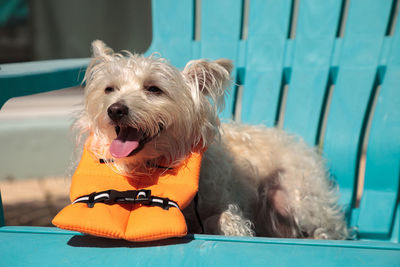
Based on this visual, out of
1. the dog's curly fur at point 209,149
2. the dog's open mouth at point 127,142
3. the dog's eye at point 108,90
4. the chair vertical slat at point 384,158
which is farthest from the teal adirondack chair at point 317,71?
the dog's open mouth at point 127,142

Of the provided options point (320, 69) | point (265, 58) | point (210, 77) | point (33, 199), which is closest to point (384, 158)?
point (320, 69)

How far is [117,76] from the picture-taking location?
1536mm

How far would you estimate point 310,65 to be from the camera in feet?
7.23

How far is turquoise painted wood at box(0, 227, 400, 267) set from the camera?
106cm

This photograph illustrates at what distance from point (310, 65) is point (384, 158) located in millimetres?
647

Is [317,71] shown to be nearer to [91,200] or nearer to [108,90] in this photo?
[108,90]

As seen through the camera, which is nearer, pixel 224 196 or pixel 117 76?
pixel 117 76

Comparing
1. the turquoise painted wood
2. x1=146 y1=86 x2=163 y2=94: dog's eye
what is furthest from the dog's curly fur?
the turquoise painted wood

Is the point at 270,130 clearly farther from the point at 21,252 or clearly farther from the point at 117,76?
the point at 21,252

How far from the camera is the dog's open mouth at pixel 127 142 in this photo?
4.53 ft

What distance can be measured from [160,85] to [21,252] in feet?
2.47

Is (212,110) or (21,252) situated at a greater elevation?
(212,110)

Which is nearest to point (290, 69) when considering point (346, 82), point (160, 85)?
point (346, 82)

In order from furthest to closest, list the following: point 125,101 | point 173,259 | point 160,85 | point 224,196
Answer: point 224,196
point 160,85
point 125,101
point 173,259
